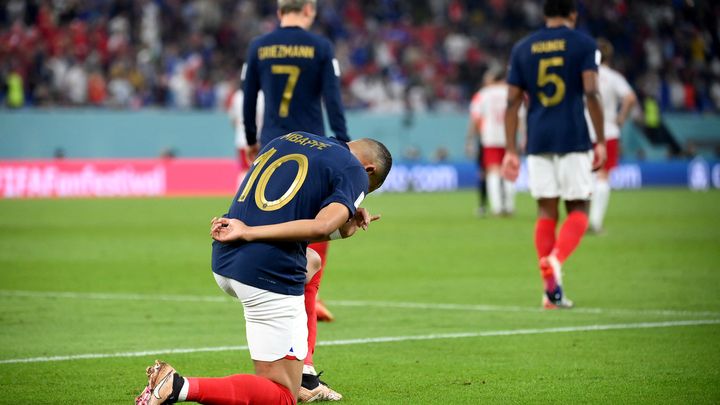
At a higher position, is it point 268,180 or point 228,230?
point 268,180

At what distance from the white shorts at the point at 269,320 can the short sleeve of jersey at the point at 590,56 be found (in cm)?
562

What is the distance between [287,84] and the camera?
893cm

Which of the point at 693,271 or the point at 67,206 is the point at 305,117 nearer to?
the point at 693,271

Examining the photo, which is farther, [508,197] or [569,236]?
[508,197]

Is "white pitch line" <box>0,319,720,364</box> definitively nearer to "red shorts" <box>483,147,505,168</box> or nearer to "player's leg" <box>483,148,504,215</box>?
"player's leg" <box>483,148,504,215</box>

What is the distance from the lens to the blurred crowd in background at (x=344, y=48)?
32188mm

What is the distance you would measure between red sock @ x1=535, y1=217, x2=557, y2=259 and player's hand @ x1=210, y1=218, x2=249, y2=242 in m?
5.51

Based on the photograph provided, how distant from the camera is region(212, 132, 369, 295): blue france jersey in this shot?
544cm

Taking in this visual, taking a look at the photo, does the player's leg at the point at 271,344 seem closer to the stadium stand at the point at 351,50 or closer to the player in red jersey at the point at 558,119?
the player in red jersey at the point at 558,119

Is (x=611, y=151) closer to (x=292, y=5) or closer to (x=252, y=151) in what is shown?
(x=252, y=151)

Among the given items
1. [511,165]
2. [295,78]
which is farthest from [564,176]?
[295,78]

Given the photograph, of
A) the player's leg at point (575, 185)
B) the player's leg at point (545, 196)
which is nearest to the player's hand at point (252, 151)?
the player's leg at point (545, 196)

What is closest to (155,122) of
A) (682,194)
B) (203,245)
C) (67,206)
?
(67,206)

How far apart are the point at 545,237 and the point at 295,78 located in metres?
2.95
